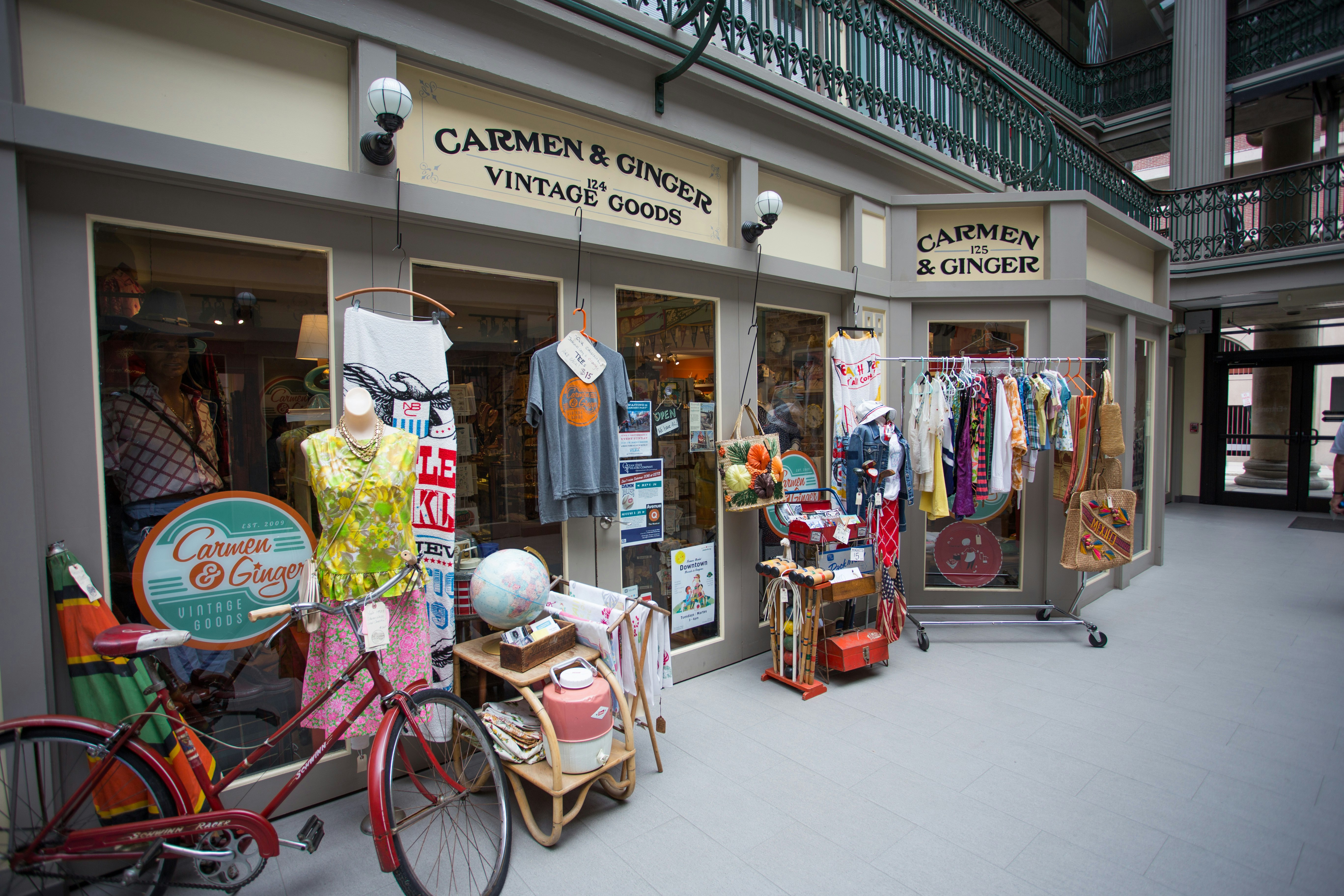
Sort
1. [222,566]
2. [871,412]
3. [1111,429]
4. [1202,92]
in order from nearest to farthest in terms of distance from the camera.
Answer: [222,566] < [871,412] < [1111,429] < [1202,92]

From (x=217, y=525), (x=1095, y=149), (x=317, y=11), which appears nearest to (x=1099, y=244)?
(x=1095, y=149)

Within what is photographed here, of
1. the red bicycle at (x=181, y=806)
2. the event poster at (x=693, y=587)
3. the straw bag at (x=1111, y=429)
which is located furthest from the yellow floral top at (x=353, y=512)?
the straw bag at (x=1111, y=429)

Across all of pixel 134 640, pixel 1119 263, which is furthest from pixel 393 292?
pixel 1119 263

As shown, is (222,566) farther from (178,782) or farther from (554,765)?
(554,765)

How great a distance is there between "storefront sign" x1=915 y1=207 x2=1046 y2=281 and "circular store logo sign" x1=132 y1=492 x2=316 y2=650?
497cm

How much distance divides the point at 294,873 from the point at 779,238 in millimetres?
4468

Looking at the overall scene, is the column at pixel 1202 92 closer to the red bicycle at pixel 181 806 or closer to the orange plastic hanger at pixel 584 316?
the orange plastic hanger at pixel 584 316

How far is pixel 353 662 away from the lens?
102 inches

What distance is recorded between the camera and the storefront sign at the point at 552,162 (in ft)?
10.5

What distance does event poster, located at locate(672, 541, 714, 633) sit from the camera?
170 inches

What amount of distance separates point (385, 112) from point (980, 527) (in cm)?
510

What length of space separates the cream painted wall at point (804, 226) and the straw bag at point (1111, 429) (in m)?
2.48

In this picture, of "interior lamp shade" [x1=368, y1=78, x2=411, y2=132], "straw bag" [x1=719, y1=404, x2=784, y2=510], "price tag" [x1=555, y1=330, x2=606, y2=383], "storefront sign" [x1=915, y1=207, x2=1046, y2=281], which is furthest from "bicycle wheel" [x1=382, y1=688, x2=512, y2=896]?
"storefront sign" [x1=915, y1=207, x2=1046, y2=281]

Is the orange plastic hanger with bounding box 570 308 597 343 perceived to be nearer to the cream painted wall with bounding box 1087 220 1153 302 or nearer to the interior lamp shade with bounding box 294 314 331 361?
the interior lamp shade with bounding box 294 314 331 361
